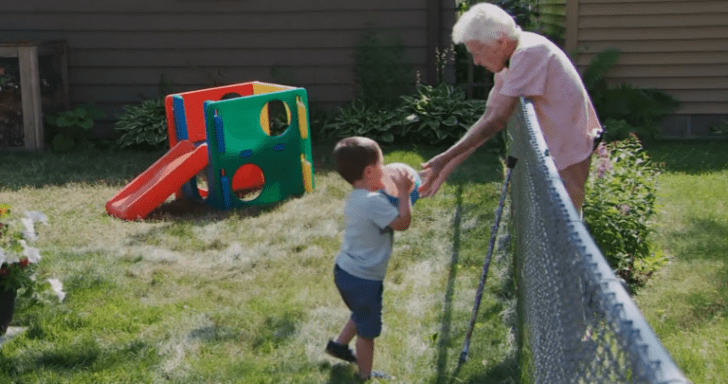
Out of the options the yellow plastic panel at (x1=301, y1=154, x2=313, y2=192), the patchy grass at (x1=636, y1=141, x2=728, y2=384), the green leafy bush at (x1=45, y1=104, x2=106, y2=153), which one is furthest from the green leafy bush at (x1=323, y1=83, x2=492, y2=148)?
the green leafy bush at (x1=45, y1=104, x2=106, y2=153)

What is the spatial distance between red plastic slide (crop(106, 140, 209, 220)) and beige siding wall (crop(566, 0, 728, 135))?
16.9 feet

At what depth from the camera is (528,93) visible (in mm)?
3973

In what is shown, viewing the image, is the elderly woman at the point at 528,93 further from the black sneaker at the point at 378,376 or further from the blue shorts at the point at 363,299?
the black sneaker at the point at 378,376

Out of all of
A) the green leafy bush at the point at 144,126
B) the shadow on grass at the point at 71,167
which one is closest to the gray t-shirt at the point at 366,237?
the shadow on grass at the point at 71,167

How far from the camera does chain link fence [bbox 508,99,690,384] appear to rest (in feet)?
4.37

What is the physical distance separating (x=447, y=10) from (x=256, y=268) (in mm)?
5627

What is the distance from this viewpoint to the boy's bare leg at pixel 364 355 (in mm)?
3955

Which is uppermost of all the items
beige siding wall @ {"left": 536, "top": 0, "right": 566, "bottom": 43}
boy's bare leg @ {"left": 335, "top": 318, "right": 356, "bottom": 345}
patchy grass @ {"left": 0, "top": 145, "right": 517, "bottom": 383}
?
beige siding wall @ {"left": 536, "top": 0, "right": 566, "bottom": 43}

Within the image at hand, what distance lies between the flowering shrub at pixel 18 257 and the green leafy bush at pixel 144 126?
5403mm

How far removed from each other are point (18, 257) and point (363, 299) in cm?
182

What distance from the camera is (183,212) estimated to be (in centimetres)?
759

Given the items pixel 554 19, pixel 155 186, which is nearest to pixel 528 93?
pixel 155 186

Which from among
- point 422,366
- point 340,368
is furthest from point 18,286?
point 422,366

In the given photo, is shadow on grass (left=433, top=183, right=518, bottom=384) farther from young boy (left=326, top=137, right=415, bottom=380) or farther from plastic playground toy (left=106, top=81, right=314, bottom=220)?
plastic playground toy (left=106, top=81, right=314, bottom=220)
